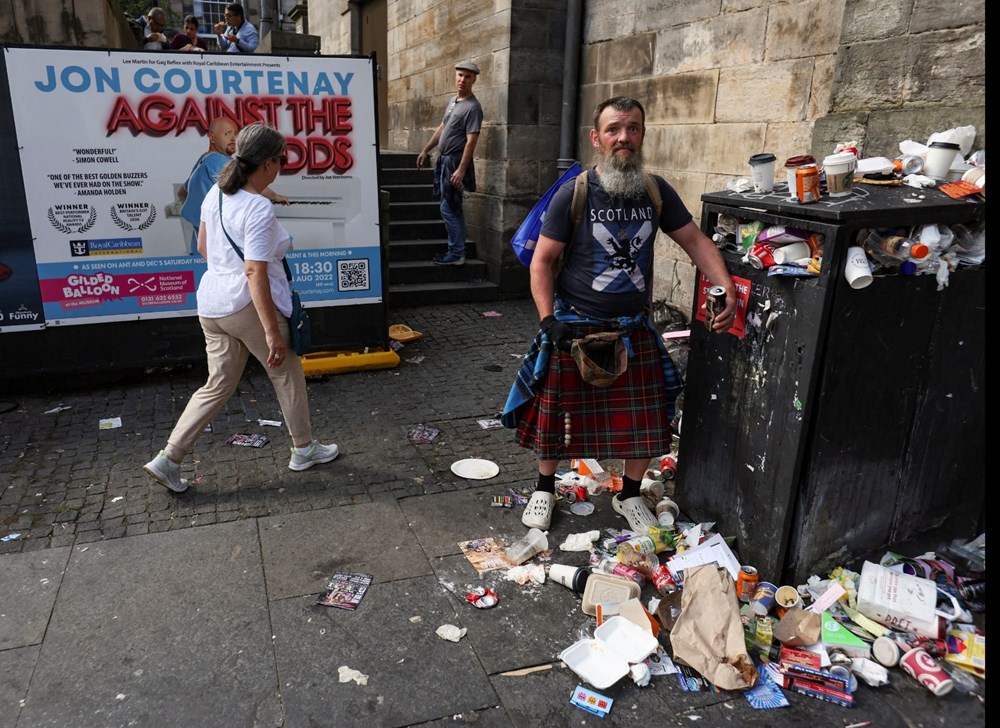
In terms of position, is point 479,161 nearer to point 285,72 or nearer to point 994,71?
point 285,72

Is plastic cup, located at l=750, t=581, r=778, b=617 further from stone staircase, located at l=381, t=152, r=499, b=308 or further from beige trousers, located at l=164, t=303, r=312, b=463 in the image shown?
stone staircase, located at l=381, t=152, r=499, b=308

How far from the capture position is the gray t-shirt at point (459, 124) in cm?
827

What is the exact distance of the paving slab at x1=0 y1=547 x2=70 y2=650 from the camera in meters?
2.93

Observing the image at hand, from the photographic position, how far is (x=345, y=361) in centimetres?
600

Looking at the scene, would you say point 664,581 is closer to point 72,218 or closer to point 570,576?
point 570,576

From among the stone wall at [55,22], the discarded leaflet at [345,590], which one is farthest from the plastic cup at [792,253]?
the stone wall at [55,22]

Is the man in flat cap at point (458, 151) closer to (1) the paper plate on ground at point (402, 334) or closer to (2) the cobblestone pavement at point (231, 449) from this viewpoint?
(1) the paper plate on ground at point (402, 334)

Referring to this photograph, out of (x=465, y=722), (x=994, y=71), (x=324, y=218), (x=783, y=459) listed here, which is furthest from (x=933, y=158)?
(x=324, y=218)

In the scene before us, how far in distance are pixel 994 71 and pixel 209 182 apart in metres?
5.19

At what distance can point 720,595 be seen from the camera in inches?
117

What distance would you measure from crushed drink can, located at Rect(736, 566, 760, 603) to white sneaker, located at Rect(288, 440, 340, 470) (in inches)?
95.3

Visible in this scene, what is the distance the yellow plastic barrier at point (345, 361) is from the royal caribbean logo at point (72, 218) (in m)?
1.80

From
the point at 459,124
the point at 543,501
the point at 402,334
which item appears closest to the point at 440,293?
the point at 402,334

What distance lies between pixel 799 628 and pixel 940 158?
200 cm
